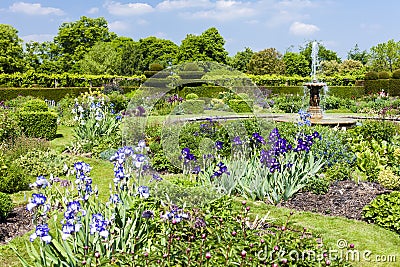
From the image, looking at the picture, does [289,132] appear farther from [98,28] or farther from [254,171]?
[98,28]

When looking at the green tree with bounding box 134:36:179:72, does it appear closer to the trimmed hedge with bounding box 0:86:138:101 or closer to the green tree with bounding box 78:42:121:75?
the green tree with bounding box 78:42:121:75

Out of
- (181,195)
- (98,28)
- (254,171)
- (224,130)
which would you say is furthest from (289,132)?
(98,28)

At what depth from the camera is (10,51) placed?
43656 mm

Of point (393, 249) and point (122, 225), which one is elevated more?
point (122, 225)

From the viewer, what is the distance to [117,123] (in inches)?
455

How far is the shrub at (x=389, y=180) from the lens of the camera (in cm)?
720

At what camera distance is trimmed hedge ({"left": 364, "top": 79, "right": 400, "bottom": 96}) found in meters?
27.0

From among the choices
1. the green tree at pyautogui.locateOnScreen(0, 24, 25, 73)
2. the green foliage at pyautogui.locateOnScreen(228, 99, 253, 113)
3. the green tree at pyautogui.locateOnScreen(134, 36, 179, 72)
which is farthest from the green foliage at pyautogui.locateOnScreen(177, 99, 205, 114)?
the green tree at pyautogui.locateOnScreen(134, 36, 179, 72)

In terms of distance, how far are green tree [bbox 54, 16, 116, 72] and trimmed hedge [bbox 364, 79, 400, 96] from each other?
32420 millimetres

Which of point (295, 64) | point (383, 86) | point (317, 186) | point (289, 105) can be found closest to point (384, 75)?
point (383, 86)

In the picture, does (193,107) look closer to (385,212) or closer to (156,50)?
(385,212)

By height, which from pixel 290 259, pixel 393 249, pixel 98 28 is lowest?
pixel 393 249

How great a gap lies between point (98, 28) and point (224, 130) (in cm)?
4808

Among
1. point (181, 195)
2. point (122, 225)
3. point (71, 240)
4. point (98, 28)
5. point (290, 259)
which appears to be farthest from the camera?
point (98, 28)
